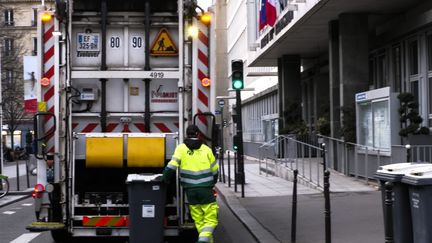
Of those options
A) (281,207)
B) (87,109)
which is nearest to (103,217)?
(87,109)

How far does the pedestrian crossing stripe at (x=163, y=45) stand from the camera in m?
9.45

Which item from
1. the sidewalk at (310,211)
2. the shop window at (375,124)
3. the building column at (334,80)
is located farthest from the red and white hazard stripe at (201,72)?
the building column at (334,80)

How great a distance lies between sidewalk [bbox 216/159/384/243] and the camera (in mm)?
10062

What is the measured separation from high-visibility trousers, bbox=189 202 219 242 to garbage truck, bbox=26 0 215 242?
396mm

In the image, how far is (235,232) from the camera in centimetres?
1130

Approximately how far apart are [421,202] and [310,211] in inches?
257

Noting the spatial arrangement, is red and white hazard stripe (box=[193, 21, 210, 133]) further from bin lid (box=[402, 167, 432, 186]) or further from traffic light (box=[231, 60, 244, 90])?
traffic light (box=[231, 60, 244, 90])

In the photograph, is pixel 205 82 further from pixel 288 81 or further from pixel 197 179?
pixel 288 81

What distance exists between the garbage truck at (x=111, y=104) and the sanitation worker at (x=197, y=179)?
45 cm

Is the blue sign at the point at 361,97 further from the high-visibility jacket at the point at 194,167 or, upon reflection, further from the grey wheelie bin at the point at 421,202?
the grey wheelie bin at the point at 421,202

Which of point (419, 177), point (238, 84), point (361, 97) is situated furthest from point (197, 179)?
point (361, 97)

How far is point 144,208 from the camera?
8375 millimetres

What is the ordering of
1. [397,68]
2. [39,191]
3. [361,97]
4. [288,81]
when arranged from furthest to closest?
1. [288,81]
2. [397,68]
3. [361,97]
4. [39,191]

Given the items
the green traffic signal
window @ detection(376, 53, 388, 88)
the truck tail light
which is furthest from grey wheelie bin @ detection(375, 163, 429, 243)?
window @ detection(376, 53, 388, 88)
